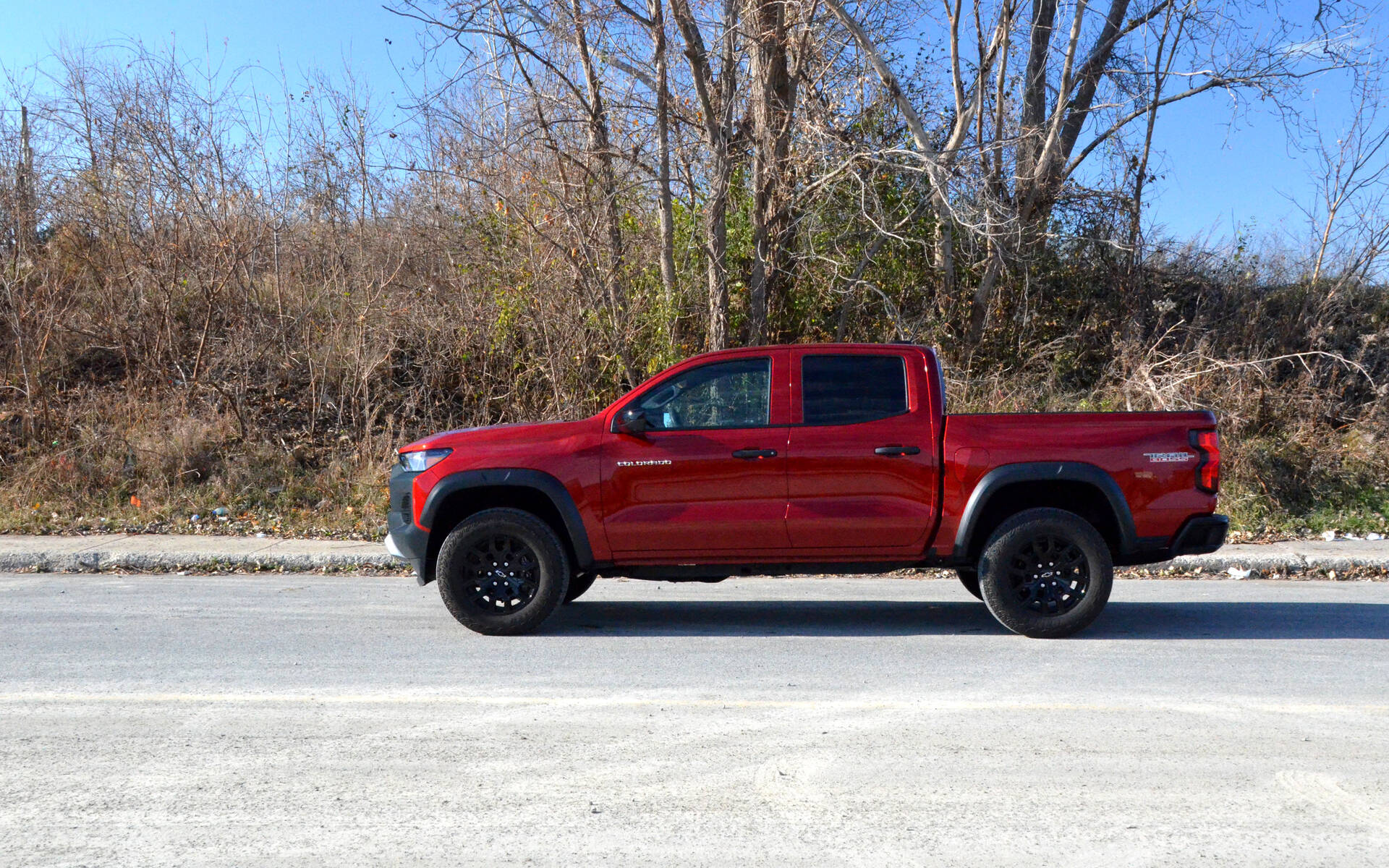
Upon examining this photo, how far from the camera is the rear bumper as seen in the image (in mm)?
6914

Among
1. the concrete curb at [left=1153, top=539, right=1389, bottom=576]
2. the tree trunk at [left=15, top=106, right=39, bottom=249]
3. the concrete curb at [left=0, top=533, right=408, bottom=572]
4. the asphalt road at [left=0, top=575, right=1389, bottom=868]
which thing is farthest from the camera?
the tree trunk at [left=15, top=106, right=39, bottom=249]

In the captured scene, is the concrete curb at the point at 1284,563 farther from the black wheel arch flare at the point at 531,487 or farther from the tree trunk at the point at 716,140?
the tree trunk at the point at 716,140

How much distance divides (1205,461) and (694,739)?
13.3ft

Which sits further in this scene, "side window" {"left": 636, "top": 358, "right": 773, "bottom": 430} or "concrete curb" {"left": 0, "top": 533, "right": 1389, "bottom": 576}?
"concrete curb" {"left": 0, "top": 533, "right": 1389, "bottom": 576}

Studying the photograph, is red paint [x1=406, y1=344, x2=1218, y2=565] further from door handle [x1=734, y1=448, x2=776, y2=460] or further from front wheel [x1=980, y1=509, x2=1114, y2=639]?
front wheel [x1=980, y1=509, x2=1114, y2=639]

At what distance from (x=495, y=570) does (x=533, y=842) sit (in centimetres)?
352

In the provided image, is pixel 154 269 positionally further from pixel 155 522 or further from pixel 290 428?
pixel 155 522

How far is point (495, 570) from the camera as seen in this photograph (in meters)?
7.20

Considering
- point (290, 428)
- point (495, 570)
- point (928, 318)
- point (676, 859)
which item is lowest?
point (676, 859)

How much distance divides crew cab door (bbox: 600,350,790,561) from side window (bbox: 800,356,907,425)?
251 mm

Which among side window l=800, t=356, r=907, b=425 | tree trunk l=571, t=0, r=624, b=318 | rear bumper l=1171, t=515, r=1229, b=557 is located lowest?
rear bumper l=1171, t=515, r=1229, b=557

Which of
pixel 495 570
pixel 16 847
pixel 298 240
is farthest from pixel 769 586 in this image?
pixel 298 240

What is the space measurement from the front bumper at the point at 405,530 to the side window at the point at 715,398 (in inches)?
66.7

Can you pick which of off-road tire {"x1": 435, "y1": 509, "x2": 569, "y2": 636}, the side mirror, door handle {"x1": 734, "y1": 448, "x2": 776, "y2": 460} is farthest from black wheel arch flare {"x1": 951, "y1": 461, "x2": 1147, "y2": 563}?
off-road tire {"x1": 435, "y1": 509, "x2": 569, "y2": 636}
